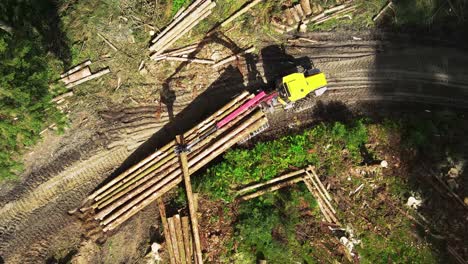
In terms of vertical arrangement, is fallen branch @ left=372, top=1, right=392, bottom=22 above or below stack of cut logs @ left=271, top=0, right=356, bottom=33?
below

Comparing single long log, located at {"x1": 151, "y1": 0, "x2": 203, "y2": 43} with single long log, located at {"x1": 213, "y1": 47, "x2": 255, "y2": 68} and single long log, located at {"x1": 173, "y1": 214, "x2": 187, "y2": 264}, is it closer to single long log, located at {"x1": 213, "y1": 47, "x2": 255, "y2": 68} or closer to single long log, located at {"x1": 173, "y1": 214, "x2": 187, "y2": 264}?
single long log, located at {"x1": 213, "y1": 47, "x2": 255, "y2": 68}

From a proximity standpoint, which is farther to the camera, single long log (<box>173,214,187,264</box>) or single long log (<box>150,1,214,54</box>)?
single long log (<box>150,1,214,54</box>)

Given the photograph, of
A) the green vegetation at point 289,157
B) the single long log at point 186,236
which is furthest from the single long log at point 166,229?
the green vegetation at point 289,157

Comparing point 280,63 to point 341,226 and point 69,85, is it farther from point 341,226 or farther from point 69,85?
point 69,85

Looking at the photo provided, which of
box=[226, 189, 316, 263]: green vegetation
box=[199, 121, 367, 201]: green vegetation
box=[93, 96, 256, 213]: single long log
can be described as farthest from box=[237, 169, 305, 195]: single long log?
box=[93, 96, 256, 213]: single long log

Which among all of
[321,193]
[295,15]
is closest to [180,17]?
[295,15]

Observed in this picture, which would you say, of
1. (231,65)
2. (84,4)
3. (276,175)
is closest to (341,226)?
(276,175)
